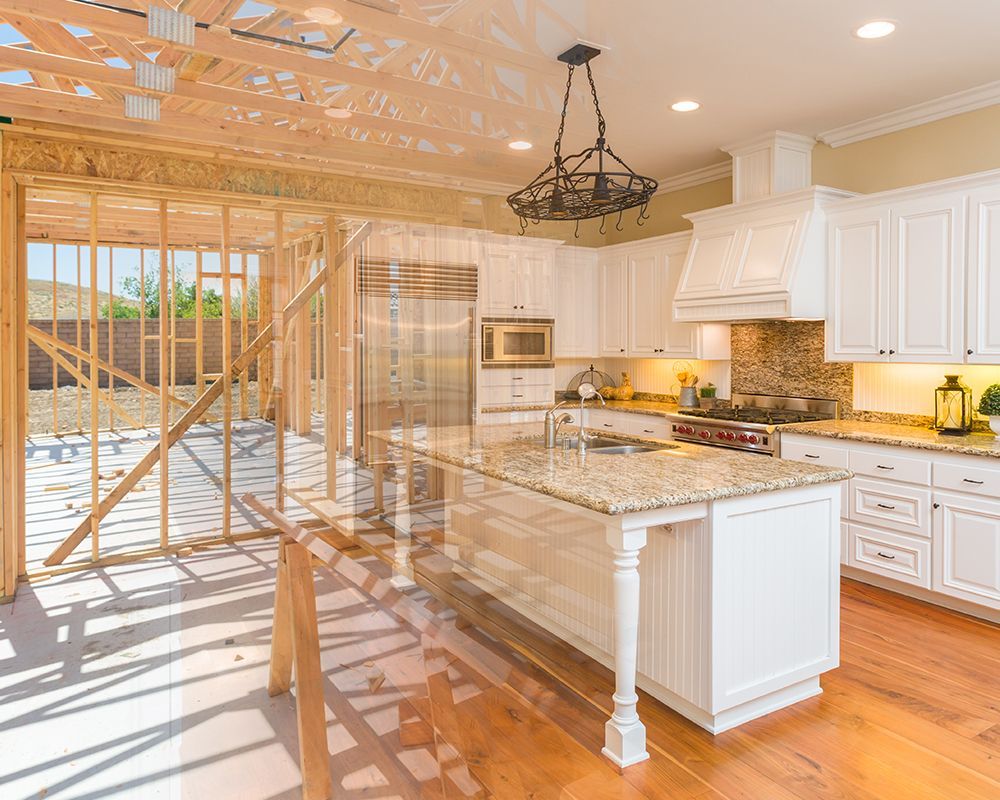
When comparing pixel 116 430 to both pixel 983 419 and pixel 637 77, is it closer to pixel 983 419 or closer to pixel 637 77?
pixel 637 77

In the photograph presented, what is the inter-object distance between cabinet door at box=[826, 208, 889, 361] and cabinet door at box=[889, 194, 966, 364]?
2.3 inches

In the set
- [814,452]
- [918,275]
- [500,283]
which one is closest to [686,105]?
[918,275]

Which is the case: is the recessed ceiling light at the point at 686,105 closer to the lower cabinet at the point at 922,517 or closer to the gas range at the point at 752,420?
the gas range at the point at 752,420

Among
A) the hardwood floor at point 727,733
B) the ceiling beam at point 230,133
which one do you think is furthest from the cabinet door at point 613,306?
the hardwood floor at point 727,733

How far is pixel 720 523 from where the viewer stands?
221 cm

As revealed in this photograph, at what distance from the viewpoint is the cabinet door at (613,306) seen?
223 inches

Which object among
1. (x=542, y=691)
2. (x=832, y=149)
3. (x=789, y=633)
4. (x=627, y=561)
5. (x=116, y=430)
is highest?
(x=832, y=149)

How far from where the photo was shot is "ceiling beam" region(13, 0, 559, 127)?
6.83ft

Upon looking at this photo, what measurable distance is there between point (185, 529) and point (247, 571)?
2.36 ft

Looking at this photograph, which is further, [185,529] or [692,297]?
[692,297]

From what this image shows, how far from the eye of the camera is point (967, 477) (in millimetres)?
3209

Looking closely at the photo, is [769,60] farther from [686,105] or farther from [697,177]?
[697,177]

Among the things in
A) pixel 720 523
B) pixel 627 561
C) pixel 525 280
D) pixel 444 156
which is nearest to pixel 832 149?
pixel 525 280

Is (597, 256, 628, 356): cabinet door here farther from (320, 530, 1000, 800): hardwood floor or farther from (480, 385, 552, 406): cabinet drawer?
(320, 530, 1000, 800): hardwood floor
